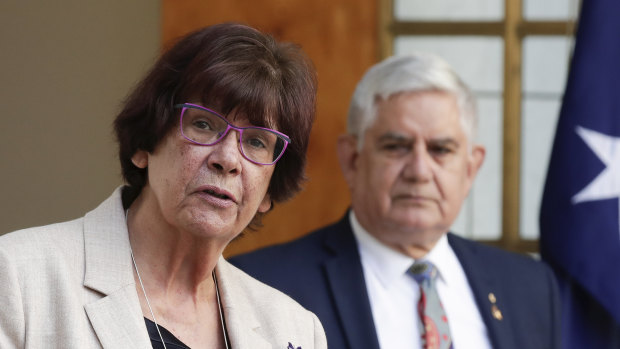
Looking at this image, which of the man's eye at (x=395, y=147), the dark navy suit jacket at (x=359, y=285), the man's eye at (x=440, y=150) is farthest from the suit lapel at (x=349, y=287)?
the man's eye at (x=440, y=150)

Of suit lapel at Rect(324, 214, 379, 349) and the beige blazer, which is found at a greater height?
the beige blazer

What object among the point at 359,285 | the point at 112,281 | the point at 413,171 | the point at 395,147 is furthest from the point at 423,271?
the point at 112,281

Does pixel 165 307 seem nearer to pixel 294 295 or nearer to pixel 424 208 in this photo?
pixel 294 295

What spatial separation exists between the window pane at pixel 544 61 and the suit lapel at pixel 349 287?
1.43 meters

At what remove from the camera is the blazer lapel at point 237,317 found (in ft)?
8.18

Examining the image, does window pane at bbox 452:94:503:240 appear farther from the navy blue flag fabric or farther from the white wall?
the white wall

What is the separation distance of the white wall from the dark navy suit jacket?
1.05 metres

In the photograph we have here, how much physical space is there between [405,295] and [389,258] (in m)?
0.16

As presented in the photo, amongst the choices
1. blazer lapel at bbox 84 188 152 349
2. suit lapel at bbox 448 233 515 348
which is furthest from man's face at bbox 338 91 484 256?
blazer lapel at bbox 84 188 152 349

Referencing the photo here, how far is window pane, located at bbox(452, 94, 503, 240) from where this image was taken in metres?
4.76

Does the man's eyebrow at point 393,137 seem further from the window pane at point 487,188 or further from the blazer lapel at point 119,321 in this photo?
the blazer lapel at point 119,321

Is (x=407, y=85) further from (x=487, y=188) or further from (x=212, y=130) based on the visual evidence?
(x=212, y=130)

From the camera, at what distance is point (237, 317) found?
254cm

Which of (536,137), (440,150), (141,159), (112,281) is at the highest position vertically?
(141,159)
